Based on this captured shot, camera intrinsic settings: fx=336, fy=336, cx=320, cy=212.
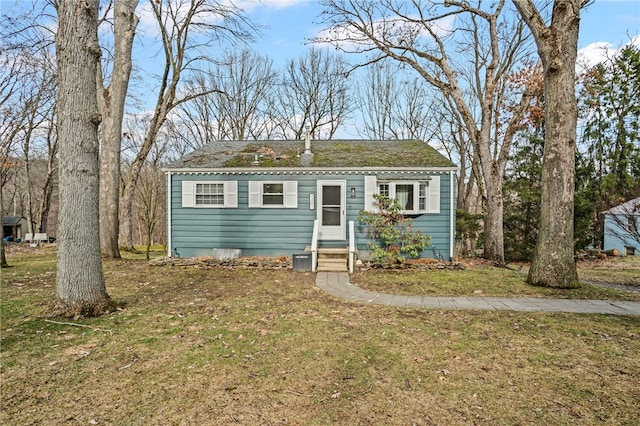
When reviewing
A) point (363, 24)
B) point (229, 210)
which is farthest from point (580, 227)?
point (229, 210)

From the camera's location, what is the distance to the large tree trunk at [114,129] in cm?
1073

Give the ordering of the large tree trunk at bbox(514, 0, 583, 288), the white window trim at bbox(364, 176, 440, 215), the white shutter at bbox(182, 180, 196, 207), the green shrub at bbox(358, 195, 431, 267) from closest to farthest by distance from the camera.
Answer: the large tree trunk at bbox(514, 0, 583, 288) < the green shrub at bbox(358, 195, 431, 267) < the white window trim at bbox(364, 176, 440, 215) < the white shutter at bbox(182, 180, 196, 207)

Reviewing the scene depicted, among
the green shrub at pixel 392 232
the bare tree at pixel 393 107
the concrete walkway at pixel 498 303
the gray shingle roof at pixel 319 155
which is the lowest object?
the concrete walkway at pixel 498 303

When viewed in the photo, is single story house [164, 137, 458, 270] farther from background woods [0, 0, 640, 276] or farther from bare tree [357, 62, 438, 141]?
bare tree [357, 62, 438, 141]

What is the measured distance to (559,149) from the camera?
688cm

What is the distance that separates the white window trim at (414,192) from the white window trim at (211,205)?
4.26 metres

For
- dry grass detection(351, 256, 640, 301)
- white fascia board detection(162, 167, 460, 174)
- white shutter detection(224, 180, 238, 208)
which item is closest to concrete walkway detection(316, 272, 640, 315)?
dry grass detection(351, 256, 640, 301)

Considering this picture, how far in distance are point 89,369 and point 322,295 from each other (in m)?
4.01

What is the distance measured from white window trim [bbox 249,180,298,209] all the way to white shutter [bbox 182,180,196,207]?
6.19ft

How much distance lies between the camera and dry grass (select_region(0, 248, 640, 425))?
8.62 ft

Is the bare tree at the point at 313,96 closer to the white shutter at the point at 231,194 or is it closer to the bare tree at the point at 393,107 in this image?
the bare tree at the point at 393,107

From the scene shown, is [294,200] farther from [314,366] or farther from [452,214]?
[314,366]

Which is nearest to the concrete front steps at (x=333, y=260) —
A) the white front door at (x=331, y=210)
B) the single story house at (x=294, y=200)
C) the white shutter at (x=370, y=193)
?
the single story house at (x=294, y=200)

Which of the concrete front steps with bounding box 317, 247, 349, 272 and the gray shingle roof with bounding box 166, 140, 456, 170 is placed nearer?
the concrete front steps with bounding box 317, 247, 349, 272
